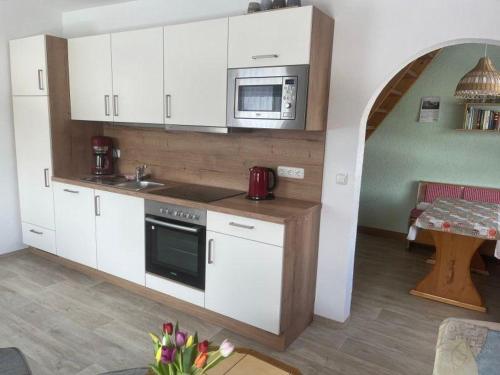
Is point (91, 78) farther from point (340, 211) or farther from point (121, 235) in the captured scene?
point (340, 211)

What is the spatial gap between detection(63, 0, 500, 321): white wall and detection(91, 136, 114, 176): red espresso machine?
1519 mm

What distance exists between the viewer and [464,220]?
314 cm

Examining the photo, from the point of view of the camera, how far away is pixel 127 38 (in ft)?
9.98

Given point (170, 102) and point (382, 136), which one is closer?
point (170, 102)

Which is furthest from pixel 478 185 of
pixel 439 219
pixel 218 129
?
pixel 218 129

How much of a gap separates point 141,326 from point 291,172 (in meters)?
1.53

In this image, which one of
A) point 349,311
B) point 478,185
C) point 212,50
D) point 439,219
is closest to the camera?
point 212,50

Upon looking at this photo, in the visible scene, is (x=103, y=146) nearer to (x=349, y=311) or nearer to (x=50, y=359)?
(x=50, y=359)

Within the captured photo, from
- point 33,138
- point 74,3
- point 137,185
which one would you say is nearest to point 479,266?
point 137,185

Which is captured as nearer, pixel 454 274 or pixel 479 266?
pixel 454 274

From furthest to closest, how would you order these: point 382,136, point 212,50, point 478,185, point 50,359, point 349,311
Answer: point 382,136 < point 478,185 < point 349,311 < point 212,50 < point 50,359

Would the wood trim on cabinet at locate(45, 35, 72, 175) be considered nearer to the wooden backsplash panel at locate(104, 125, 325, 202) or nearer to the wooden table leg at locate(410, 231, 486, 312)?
the wooden backsplash panel at locate(104, 125, 325, 202)

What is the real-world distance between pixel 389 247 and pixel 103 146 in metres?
3.44

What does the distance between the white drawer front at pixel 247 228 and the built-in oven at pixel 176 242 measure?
10 centimetres
